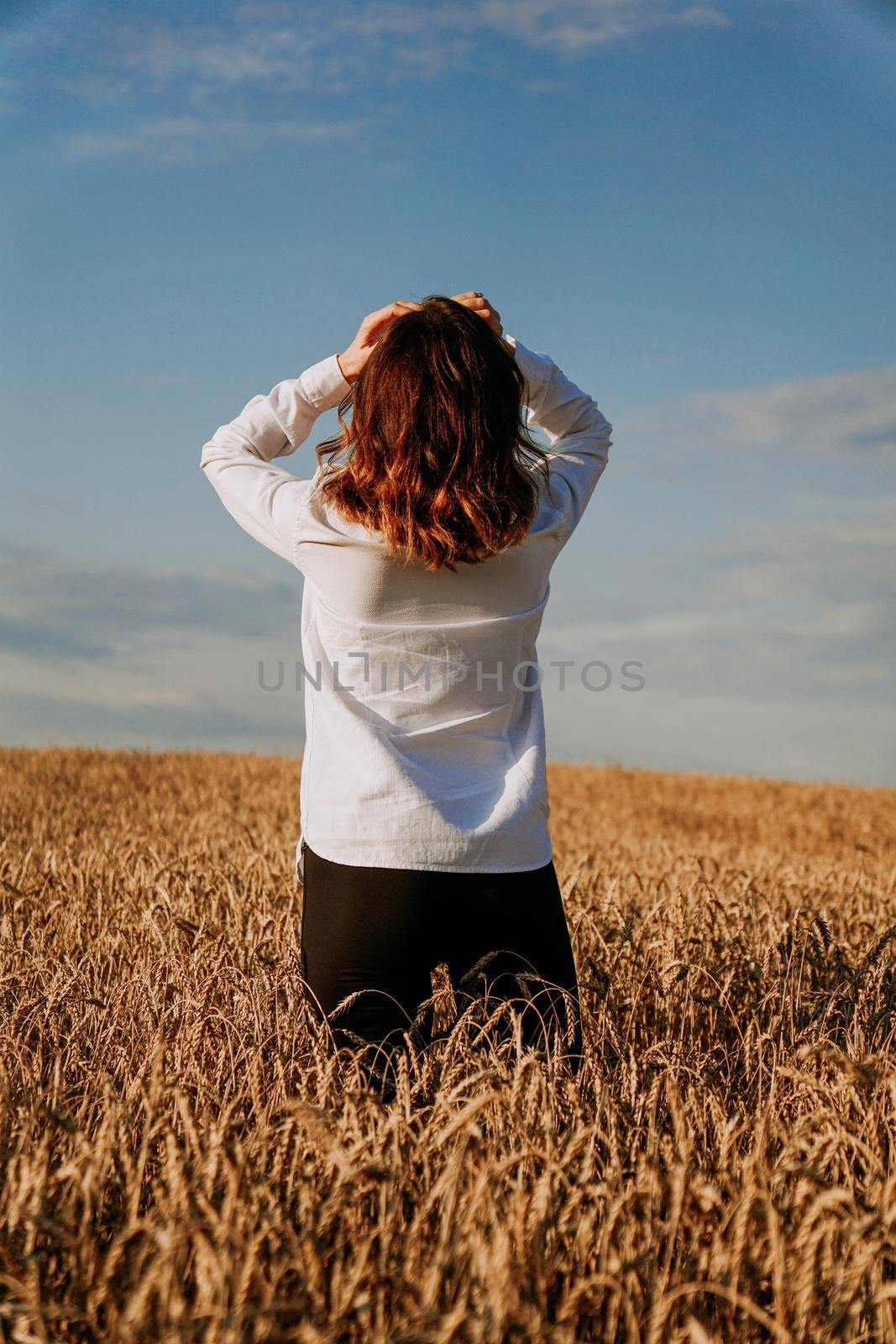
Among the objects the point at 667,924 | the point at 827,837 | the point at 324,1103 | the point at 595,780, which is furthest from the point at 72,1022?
the point at 595,780

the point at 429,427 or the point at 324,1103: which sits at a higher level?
the point at 429,427

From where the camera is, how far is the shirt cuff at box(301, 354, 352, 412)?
8.20 feet

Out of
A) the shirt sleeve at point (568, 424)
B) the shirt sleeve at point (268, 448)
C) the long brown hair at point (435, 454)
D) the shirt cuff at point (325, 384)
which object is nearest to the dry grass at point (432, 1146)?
the long brown hair at point (435, 454)

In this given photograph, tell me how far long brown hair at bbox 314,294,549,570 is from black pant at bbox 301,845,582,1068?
0.68 m

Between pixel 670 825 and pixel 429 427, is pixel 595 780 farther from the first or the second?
pixel 429 427

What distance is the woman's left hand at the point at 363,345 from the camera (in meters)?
2.46

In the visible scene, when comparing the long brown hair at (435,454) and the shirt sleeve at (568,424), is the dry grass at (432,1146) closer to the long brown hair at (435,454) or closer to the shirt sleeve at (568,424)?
the long brown hair at (435,454)

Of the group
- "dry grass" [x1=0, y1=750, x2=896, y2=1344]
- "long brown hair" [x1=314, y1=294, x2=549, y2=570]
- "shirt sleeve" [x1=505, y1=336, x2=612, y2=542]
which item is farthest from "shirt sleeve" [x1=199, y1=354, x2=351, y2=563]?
"dry grass" [x1=0, y1=750, x2=896, y2=1344]

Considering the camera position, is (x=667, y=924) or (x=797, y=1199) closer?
(x=797, y=1199)

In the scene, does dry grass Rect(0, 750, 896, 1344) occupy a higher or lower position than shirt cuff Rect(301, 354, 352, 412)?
lower

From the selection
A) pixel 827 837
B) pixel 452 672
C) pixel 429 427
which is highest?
pixel 429 427

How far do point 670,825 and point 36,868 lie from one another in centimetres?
745

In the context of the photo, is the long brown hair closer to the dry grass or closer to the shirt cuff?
the shirt cuff

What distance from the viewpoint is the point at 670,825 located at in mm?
11305
